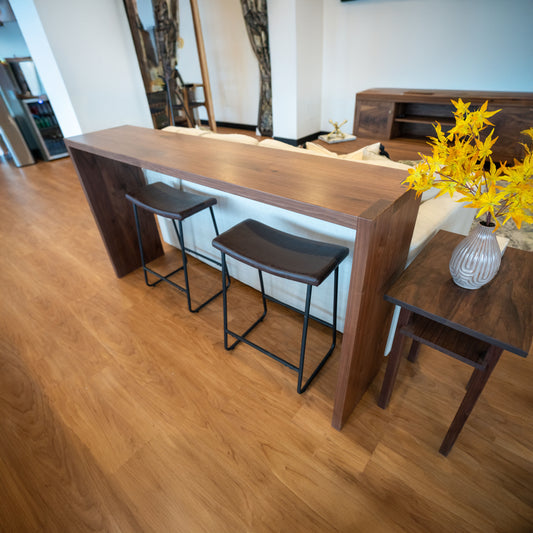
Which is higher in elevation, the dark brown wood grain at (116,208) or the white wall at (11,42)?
the white wall at (11,42)

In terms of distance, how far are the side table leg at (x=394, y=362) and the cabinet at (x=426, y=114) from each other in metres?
3.27

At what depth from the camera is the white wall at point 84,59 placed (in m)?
3.00

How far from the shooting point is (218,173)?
3.83ft

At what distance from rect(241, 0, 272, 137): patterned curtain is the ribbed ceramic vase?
15.5ft

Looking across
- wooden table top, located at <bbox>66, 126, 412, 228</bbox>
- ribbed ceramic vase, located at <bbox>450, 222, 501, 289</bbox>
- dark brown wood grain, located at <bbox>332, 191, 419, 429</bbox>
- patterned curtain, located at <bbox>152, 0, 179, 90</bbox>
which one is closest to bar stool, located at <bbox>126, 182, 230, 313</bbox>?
wooden table top, located at <bbox>66, 126, 412, 228</bbox>

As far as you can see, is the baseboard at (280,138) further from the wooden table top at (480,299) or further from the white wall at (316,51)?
the wooden table top at (480,299)

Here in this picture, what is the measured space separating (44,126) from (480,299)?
611 centimetres

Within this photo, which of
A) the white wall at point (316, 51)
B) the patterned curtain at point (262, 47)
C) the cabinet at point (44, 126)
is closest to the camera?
the white wall at point (316, 51)

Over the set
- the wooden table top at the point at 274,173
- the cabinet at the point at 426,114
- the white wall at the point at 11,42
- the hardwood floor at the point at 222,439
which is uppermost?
the white wall at the point at 11,42

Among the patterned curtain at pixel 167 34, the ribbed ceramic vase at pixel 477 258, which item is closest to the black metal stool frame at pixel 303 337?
the ribbed ceramic vase at pixel 477 258

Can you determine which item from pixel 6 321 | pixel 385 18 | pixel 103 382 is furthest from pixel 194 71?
pixel 103 382

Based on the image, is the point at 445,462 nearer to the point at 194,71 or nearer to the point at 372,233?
the point at 372,233

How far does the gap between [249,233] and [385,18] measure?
4264 mm

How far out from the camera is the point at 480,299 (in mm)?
973
